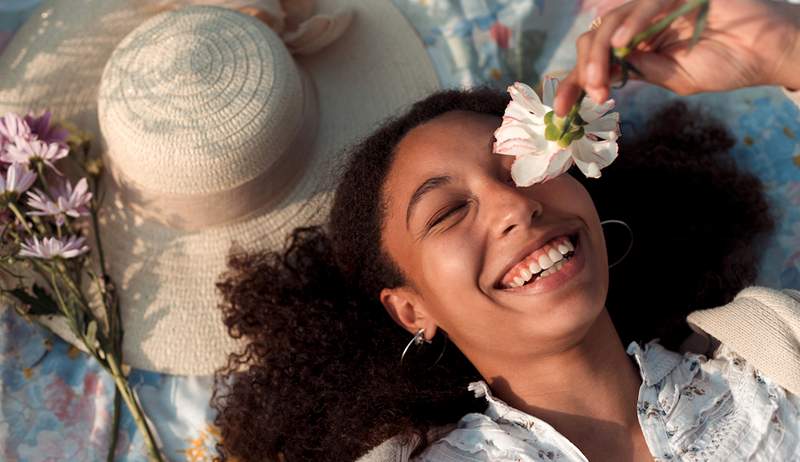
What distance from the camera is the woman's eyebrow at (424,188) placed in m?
1.47

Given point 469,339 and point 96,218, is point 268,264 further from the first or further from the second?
point 469,339

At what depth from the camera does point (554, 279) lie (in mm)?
1397

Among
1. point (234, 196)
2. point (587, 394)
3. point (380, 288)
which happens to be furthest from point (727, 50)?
point (234, 196)

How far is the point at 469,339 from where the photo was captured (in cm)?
156

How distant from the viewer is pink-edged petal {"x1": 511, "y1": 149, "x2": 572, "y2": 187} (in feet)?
3.51

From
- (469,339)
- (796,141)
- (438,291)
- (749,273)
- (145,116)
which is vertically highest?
(145,116)

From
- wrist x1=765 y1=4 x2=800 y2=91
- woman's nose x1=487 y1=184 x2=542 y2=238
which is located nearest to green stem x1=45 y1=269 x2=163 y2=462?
woman's nose x1=487 y1=184 x2=542 y2=238

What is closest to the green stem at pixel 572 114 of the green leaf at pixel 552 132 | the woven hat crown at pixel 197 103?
the green leaf at pixel 552 132

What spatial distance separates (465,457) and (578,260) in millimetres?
480

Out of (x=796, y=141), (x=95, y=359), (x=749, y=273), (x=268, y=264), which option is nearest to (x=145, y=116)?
(x=268, y=264)

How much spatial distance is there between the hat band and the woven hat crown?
0.02 meters

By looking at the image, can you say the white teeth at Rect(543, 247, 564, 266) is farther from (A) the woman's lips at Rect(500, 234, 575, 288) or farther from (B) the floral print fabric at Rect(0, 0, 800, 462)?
(B) the floral print fabric at Rect(0, 0, 800, 462)

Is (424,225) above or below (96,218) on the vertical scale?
above

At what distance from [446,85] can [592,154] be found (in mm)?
1118
